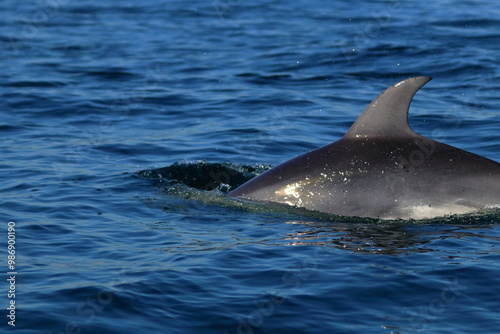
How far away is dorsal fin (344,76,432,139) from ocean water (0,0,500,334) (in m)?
1.20

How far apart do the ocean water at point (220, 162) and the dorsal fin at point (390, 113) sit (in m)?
1.20

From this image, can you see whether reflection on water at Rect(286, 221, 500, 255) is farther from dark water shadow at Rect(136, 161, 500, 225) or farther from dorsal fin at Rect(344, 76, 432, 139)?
dorsal fin at Rect(344, 76, 432, 139)

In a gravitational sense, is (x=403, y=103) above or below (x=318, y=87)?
above

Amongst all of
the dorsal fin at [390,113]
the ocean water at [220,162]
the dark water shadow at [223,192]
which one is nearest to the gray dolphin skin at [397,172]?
the dorsal fin at [390,113]

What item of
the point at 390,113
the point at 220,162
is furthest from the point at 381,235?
the point at 220,162

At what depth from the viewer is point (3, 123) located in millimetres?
19312

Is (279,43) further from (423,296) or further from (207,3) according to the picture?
(423,296)

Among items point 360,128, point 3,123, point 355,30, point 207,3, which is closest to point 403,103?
point 360,128

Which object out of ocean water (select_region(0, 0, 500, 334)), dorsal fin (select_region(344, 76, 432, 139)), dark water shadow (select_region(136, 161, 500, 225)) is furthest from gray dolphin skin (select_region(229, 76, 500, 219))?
ocean water (select_region(0, 0, 500, 334))

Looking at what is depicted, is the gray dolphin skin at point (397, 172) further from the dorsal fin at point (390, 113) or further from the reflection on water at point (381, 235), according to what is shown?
the reflection on water at point (381, 235)

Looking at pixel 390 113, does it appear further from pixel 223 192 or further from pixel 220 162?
pixel 220 162

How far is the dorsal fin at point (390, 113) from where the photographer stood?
38.5 ft

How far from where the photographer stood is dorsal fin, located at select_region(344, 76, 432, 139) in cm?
1173

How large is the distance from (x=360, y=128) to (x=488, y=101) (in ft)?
31.4
